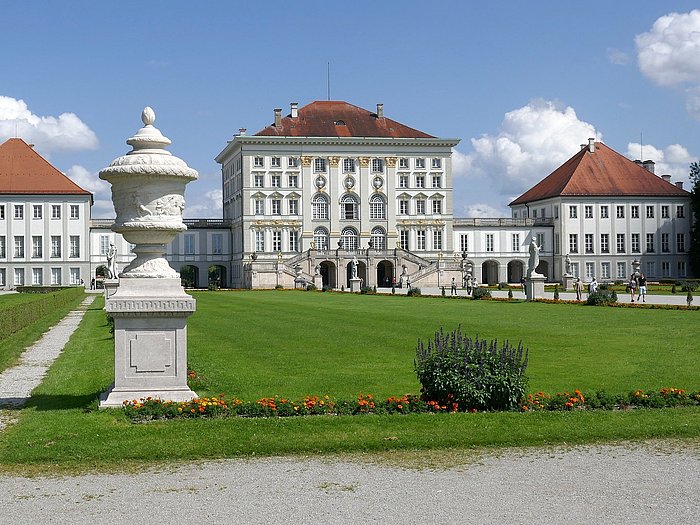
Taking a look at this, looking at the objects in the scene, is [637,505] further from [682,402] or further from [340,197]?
[340,197]

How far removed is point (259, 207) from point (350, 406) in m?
78.5

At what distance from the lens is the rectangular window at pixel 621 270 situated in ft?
306

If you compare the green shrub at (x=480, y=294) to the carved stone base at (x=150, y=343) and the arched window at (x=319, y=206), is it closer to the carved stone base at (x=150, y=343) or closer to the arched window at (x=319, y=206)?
the carved stone base at (x=150, y=343)

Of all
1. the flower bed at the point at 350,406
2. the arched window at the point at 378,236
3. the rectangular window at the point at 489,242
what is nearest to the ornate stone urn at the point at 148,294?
the flower bed at the point at 350,406

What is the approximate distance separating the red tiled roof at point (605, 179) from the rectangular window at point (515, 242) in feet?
17.0

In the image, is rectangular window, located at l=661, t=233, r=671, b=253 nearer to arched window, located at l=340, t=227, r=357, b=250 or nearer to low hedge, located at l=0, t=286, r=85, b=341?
arched window, located at l=340, t=227, r=357, b=250

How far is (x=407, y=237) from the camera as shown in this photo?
91.9 meters

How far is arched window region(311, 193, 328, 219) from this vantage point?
9025 centimetres

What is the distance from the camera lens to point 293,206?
295 ft

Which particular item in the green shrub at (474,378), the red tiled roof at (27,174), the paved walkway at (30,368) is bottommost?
the paved walkway at (30,368)

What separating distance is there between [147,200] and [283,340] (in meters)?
11.7

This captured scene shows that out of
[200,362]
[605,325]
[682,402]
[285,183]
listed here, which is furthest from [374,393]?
[285,183]

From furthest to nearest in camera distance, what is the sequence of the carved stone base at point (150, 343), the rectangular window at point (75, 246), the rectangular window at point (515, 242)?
the rectangular window at point (515, 242) → the rectangular window at point (75, 246) → the carved stone base at point (150, 343)

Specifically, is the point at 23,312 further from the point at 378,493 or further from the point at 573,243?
the point at 573,243
